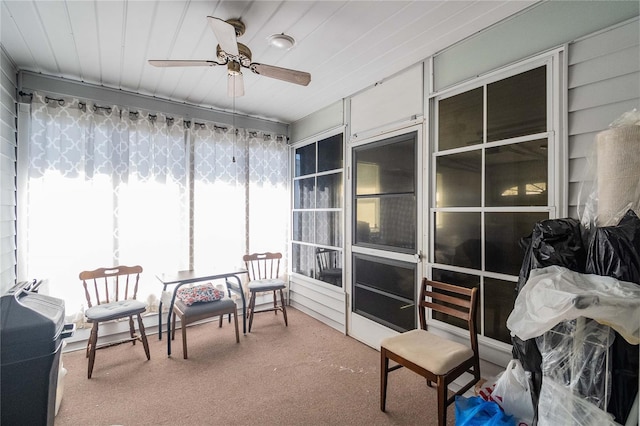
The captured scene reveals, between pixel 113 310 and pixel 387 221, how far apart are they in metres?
2.59

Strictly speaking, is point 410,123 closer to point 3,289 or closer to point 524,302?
point 524,302

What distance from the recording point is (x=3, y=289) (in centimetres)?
224

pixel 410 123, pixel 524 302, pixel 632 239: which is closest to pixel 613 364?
pixel 524 302

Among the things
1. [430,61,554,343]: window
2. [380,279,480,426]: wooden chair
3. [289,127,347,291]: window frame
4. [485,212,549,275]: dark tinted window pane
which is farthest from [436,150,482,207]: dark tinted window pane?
[289,127,347,291]: window frame

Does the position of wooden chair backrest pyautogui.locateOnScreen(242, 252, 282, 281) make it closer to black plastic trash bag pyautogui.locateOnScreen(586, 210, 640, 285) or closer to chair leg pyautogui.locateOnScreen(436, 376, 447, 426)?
chair leg pyautogui.locateOnScreen(436, 376, 447, 426)

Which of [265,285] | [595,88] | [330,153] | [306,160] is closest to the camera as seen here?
[595,88]

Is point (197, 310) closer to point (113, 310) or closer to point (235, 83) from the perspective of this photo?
point (113, 310)

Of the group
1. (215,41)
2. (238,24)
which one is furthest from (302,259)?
(238,24)

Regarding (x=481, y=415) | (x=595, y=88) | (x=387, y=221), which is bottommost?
(x=481, y=415)

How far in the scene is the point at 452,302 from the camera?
2021 millimetres

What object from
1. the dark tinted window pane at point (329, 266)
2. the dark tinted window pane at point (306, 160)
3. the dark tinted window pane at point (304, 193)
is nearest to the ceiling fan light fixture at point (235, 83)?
the dark tinted window pane at point (306, 160)

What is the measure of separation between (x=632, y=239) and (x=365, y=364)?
6.81ft

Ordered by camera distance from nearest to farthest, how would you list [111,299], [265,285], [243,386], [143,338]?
[243,386], [143,338], [111,299], [265,285]

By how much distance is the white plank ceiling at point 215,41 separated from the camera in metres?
1.79
